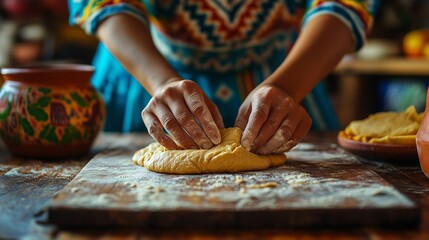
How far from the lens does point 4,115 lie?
133 cm

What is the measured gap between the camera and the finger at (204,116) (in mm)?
1172

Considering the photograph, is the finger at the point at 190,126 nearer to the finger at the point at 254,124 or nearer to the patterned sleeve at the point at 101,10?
the finger at the point at 254,124

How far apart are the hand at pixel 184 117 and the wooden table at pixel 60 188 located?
207 millimetres

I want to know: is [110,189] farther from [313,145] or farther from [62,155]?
[313,145]

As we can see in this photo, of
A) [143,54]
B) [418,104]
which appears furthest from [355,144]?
[418,104]

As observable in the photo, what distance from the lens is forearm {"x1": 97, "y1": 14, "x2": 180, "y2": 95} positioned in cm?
135

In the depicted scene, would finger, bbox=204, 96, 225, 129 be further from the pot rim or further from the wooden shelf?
the wooden shelf

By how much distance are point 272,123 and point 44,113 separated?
0.52 meters

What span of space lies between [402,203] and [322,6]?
766mm

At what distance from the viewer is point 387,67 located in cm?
357

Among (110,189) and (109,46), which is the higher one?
(109,46)

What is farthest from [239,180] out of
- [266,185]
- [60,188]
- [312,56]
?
[312,56]

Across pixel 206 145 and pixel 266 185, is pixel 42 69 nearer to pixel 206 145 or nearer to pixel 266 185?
pixel 206 145

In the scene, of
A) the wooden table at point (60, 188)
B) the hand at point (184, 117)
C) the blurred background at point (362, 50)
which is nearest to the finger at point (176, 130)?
the hand at point (184, 117)
